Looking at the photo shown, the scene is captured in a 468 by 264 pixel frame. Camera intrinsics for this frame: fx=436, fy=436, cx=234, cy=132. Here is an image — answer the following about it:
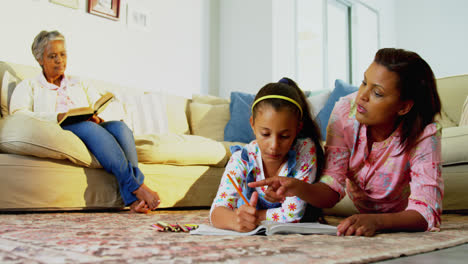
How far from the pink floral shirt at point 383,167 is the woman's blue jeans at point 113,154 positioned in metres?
1.06

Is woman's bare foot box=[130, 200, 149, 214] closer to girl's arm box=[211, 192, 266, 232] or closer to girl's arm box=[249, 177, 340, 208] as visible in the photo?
girl's arm box=[211, 192, 266, 232]

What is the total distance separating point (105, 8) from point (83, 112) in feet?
5.77

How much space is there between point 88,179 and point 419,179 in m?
1.50

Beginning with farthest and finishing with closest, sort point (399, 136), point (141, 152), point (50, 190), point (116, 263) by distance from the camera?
point (141, 152), point (50, 190), point (399, 136), point (116, 263)

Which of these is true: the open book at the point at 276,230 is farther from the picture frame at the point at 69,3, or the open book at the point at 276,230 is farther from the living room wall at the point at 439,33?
the living room wall at the point at 439,33

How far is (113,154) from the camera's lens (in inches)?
82.4

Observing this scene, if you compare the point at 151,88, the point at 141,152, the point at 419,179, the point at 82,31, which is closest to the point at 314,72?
the point at 151,88

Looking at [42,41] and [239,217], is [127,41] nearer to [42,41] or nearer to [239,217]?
[42,41]

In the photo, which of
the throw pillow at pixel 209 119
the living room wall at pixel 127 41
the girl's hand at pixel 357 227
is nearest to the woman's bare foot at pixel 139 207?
the girl's hand at pixel 357 227

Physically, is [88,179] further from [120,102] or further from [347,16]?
[347,16]

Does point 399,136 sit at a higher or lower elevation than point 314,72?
lower

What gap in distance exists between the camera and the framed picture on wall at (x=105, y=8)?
345cm

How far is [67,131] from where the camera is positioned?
2.07m

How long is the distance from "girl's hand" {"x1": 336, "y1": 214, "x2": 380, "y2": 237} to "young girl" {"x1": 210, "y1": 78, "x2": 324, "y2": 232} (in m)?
0.21
